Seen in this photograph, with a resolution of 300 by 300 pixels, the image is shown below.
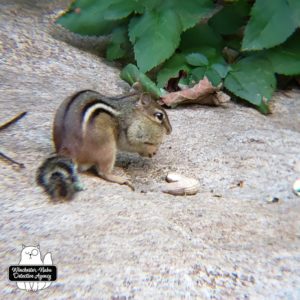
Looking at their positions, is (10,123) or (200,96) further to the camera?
(200,96)

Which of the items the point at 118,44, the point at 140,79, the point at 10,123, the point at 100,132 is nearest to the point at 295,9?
the point at 140,79

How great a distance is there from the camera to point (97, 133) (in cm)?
352

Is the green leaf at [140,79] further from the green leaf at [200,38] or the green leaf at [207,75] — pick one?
the green leaf at [200,38]

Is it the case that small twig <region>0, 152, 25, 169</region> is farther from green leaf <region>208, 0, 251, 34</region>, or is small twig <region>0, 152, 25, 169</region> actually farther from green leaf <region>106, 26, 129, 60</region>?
green leaf <region>208, 0, 251, 34</region>

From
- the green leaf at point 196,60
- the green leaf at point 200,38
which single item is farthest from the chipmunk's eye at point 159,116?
the green leaf at point 200,38

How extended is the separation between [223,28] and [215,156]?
2064mm

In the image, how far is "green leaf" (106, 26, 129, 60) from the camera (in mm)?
5602

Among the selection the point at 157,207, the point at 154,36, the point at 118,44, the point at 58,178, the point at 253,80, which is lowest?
the point at 157,207

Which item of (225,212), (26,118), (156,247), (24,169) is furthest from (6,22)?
(156,247)

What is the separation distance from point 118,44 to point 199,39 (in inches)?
31.3

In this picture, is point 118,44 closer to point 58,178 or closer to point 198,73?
point 198,73

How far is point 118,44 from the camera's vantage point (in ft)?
18.5

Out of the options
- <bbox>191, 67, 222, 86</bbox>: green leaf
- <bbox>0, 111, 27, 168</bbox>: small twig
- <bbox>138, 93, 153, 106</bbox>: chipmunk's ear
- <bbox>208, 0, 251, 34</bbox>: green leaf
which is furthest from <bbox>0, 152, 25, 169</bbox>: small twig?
<bbox>208, 0, 251, 34</bbox>: green leaf

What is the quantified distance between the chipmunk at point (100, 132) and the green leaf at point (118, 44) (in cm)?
177
